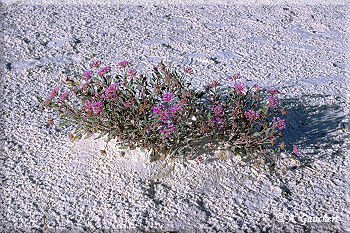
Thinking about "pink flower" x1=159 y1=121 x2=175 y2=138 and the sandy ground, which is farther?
"pink flower" x1=159 y1=121 x2=175 y2=138

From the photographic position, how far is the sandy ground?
234cm

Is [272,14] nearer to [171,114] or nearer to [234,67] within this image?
[234,67]

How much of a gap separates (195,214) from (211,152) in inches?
19.7

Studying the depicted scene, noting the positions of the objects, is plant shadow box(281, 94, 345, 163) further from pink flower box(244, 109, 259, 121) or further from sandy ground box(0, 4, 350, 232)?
pink flower box(244, 109, 259, 121)

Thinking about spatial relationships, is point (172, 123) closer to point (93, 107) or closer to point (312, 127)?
point (93, 107)

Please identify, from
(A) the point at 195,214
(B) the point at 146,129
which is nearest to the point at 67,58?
(B) the point at 146,129

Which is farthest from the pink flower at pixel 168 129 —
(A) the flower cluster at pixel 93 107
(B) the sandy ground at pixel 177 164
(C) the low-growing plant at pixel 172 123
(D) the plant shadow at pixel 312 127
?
(D) the plant shadow at pixel 312 127

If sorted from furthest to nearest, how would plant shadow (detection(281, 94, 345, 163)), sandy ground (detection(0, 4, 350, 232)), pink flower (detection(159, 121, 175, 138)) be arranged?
plant shadow (detection(281, 94, 345, 163)), pink flower (detection(159, 121, 175, 138)), sandy ground (detection(0, 4, 350, 232))

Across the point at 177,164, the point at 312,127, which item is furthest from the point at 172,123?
the point at 312,127

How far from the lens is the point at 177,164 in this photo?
264cm

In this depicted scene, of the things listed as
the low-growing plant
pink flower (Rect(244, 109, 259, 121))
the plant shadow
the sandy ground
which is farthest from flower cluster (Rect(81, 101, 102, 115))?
the plant shadow

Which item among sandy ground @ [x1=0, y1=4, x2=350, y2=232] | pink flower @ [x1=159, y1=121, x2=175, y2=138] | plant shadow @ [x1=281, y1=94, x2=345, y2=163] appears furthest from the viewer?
plant shadow @ [x1=281, y1=94, x2=345, y2=163]

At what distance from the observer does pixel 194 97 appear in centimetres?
271

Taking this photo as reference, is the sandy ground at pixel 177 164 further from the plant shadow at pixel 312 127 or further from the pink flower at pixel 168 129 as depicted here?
the pink flower at pixel 168 129
